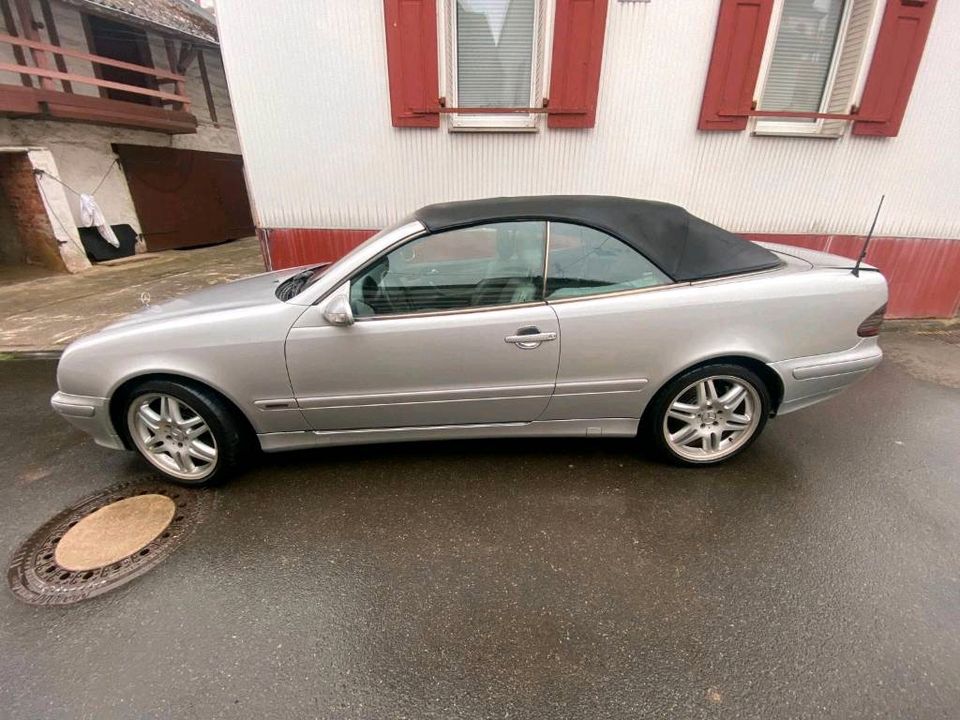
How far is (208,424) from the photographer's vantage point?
254 centimetres

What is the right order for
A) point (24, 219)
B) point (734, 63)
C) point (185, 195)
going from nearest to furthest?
point (734, 63), point (24, 219), point (185, 195)

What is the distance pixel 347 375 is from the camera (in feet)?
8.11

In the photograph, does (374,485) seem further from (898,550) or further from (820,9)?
(820,9)

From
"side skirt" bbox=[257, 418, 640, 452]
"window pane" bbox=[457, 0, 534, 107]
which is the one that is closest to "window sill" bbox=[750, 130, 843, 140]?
"window pane" bbox=[457, 0, 534, 107]

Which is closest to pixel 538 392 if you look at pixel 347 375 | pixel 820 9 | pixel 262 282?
pixel 347 375

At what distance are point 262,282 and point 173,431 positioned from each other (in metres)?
1.09

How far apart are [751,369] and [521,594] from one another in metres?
1.78

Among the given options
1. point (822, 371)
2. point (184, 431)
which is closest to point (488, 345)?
point (184, 431)

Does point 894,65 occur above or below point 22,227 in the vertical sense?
above

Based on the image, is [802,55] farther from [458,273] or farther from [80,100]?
[80,100]

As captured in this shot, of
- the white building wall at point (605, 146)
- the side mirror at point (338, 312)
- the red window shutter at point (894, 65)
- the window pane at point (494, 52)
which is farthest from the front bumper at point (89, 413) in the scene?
the red window shutter at point (894, 65)

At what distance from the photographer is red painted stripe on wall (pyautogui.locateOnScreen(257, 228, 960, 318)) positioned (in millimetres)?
5219

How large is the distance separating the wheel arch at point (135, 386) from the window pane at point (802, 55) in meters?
6.00

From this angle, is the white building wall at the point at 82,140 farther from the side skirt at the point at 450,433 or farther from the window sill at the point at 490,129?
the side skirt at the point at 450,433
